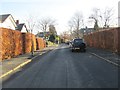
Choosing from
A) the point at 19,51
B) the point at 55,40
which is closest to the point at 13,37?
the point at 19,51

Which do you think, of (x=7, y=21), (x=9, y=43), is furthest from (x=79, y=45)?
(x=7, y=21)

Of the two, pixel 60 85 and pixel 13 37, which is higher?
pixel 13 37

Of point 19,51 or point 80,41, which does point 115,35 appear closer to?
point 80,41

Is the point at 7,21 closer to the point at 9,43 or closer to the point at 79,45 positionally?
the point at 79,45

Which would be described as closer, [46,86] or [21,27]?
[46,86]

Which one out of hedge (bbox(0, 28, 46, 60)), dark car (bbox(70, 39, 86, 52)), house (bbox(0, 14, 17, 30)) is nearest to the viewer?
hedge (bbox(0, 28, 46, 60))

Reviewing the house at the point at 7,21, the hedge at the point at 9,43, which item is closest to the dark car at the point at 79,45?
the hedge at the point at 9,43

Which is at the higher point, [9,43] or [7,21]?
[7,21]

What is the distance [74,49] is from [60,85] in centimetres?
2644

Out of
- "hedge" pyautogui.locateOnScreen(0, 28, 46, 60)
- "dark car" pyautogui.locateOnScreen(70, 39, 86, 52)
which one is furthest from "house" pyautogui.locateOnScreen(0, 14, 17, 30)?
"hedge" pyautogui.locateOnScreen(0, 28, 46, 60)

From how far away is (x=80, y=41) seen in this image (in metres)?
36.6

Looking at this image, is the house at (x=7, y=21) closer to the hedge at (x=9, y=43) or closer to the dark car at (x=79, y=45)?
the dark car at (x=79, y=45)

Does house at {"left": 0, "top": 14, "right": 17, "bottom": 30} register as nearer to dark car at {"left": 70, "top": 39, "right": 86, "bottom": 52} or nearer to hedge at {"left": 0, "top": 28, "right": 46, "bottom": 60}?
dark car at {"left": 70, "top": 39, "right": 86, "bottom": 52}

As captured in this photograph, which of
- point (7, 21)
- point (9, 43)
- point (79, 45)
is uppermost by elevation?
point (7, 21)
